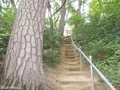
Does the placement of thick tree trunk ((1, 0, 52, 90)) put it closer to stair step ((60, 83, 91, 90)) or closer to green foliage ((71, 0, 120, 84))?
stair step ((60, 83, 91, 90))

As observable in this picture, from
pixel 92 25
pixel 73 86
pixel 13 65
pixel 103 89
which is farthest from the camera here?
pixel 92 25

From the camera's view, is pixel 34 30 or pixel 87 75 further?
pixel 87 75

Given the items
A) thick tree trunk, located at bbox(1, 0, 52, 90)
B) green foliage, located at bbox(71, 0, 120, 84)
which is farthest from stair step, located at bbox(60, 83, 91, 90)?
thick tree trunk, located at bbox(1, 0, 52, 90)

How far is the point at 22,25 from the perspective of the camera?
4.57 meters

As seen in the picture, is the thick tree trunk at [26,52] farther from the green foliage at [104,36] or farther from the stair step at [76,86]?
the green foliage at [104,36]

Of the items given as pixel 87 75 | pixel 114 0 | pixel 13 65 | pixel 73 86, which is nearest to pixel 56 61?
A: pixel 87 75

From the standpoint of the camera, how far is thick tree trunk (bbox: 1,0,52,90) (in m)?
3.97

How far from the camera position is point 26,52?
4.24 meters

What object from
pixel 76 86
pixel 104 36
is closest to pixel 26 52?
pixel 76 86

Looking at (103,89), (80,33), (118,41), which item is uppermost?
(80,33)

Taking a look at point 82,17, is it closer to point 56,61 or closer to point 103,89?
point 56,61

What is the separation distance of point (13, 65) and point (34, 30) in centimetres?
101

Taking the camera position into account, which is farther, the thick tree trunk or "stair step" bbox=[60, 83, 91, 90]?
"stair step" bbox=[60, 83, 91, 90]

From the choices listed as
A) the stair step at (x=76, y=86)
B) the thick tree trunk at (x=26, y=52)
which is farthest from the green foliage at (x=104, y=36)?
the thick tree trunk at (x=26, y=52)
